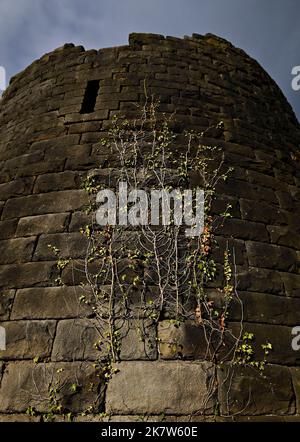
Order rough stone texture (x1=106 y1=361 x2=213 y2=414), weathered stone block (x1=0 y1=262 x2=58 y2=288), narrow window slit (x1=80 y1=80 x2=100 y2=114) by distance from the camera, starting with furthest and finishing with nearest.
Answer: narrow window slit (x1=80 y1=80 x2=100 y2=114) < weathered stone block (x1=0 y1=262 x2=58 y2=288) < rough stone texture (x1=106 y1=361 x2=213 y2=414)

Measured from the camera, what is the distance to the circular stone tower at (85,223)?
217 cm

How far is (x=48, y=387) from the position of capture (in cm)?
218

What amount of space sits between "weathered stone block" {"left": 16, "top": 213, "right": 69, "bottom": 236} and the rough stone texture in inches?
49.0

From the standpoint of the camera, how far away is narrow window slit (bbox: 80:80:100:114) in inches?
153

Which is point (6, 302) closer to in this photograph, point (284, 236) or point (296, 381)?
point (296, 381)

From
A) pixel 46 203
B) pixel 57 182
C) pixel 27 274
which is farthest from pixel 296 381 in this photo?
pixel 57 182

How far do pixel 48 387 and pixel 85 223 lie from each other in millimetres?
1244

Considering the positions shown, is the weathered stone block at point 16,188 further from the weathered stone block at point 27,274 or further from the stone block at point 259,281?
the stone block at point 259,281

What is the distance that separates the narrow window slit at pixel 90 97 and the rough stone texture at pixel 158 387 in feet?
9.14

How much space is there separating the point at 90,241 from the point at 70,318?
632 mm

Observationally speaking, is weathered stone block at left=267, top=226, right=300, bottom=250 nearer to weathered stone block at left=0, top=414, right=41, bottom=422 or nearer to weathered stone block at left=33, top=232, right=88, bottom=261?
weathered stone block at left=33, top=232, right=88, bottom=261

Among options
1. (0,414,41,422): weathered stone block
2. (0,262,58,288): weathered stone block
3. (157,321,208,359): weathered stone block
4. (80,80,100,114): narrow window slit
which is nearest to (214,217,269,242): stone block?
(157,321,208,359): weathered stone block
